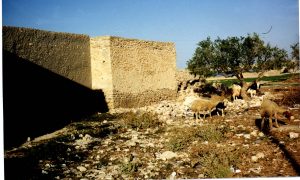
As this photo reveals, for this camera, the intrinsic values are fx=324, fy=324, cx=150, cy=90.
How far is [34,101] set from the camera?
11.5 metres

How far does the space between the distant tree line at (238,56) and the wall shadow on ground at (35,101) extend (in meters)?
7.10

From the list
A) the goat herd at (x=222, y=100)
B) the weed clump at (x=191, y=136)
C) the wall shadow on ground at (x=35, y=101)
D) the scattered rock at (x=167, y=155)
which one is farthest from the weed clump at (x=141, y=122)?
the scattered rock at (x=167, y=155)

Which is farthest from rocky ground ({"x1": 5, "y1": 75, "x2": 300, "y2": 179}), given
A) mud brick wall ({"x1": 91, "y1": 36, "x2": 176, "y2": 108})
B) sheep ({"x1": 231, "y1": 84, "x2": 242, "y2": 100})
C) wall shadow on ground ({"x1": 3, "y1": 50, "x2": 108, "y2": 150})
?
sheep ({"x1": 231, "y1": 84, "x2": 242, "y2": 100})

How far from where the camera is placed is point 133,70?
15711mm

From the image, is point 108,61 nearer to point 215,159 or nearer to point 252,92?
point 252,92

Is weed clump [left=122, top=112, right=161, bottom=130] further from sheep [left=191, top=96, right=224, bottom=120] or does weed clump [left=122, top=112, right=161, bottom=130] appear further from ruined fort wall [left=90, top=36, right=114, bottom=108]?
ruined fort wall [left=90, top=36, right=114, bottom=108]

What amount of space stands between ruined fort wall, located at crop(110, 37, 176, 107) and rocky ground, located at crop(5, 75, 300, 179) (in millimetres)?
4389

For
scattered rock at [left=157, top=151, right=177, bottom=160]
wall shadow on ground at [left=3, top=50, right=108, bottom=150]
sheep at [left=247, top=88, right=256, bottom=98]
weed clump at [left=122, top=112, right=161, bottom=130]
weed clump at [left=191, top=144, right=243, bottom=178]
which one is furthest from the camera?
sheep at [left=247, top=88, right=256, bottom=98]

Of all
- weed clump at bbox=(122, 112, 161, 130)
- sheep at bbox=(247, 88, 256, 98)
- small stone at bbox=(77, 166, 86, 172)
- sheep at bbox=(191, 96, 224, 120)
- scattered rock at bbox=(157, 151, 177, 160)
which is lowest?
small stone at bbox=(77, 166, 86, 172)

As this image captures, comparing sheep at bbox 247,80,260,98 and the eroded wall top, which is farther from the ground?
the eroded wall top

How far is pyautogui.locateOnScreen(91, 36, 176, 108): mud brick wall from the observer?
14.5 m

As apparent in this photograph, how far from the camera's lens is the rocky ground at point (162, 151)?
20.7 feet

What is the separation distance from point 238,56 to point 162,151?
35.9ft

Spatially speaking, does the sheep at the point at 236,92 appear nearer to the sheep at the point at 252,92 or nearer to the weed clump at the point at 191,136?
the sheep at the point at 252,92
